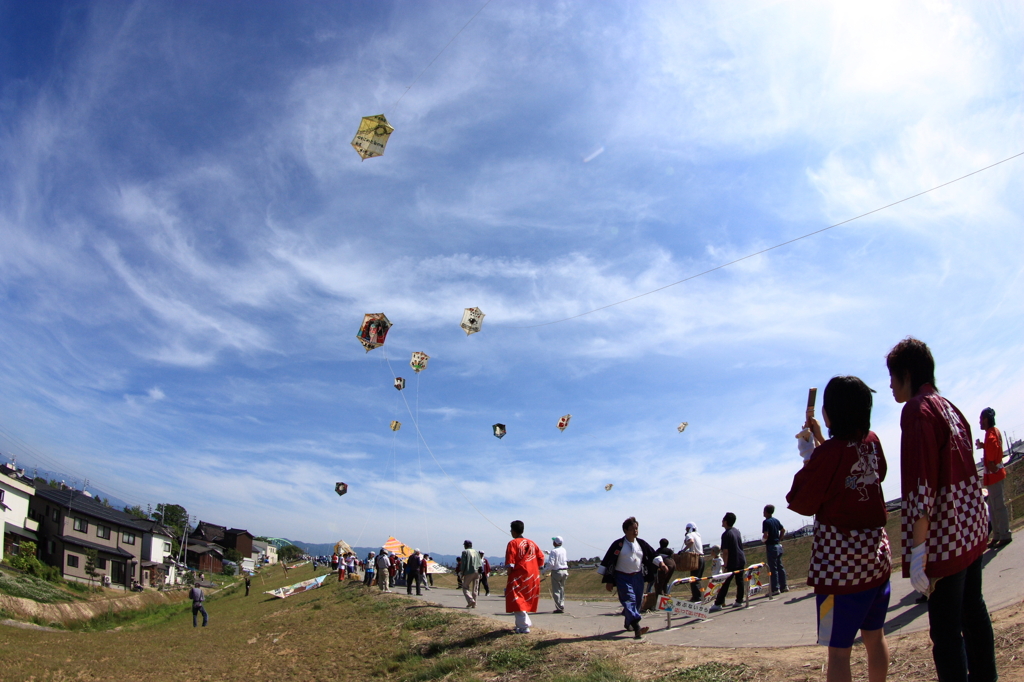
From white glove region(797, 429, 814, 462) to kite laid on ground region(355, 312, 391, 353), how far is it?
13.5 metres

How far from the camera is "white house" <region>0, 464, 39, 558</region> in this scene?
32969 millimetres

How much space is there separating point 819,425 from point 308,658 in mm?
10479

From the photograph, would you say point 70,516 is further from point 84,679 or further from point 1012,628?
point 1012,628

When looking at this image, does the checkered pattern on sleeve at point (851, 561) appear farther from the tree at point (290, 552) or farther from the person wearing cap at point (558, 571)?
the tree at point (290, 552)

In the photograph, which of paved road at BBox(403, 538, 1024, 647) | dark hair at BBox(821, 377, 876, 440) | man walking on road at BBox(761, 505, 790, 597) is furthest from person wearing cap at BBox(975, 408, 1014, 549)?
dark hair at BBox(821, 377, 876, 440)

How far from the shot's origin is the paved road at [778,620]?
5422 mm

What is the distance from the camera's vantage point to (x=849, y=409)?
285 centimetres

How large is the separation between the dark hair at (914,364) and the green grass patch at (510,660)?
4.99 m

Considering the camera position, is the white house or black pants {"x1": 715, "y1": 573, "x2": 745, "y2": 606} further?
the white house

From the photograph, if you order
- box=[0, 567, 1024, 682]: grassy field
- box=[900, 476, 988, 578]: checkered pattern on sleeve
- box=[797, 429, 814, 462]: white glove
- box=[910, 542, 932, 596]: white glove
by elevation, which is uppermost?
box=[797, 429, 814, 462]: white glove

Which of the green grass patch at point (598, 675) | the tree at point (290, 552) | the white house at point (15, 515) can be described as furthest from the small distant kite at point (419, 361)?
the tree at point (290, 552)

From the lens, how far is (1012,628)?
4012 mm

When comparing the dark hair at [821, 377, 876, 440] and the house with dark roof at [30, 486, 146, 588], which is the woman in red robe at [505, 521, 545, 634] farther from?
the house with dark roof at [30, 486, 146, 588]

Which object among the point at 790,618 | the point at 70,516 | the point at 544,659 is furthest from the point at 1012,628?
the point at 70,516
